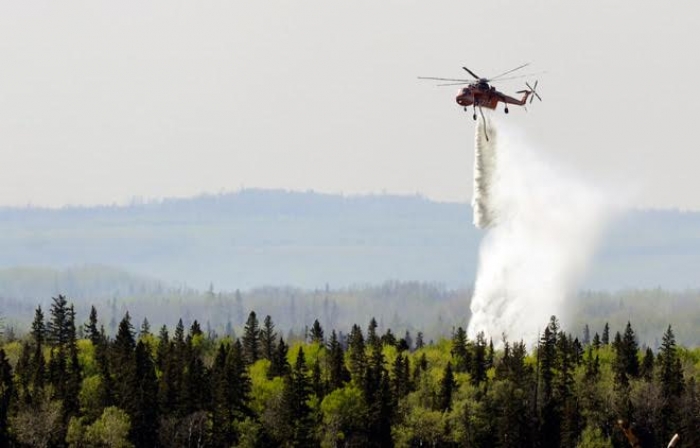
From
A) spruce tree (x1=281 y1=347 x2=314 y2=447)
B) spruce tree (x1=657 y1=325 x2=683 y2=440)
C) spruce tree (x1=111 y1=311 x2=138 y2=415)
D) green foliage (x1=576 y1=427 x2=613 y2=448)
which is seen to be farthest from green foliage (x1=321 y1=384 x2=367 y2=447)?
spruce tree (x1=657 y1=325 x2=683 y2=440)

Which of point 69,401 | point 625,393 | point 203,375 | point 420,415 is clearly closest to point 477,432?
point 420,415

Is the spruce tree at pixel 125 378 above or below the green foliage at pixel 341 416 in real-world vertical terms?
above

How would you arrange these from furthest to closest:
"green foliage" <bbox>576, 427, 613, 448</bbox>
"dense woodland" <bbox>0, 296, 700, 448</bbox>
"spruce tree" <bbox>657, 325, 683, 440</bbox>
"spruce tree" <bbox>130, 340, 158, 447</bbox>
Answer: "spruce tree" <bbox>657, 325, 683, 440</bbox>
"spruce tree" <bbox>130, 340, 158, 447</bbox>
"green foliage" <bbox>576, 427, 613, 448</bbox>
"dense woodland" <bbox>0, 296, 700, 448</bbox>

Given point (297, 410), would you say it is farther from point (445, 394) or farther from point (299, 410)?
point (445, 394)

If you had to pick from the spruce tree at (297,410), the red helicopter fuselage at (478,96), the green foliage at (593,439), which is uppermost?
the red helicopter fuselage at (478,96)

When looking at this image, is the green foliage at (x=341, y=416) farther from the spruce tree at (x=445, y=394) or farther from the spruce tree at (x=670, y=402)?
the spruce tree at (x=670, y=402)

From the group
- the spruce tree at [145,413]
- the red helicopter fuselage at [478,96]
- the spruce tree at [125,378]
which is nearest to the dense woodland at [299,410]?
the spruce tree at [145,413]

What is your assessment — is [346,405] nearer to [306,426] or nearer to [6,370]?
[306,426]

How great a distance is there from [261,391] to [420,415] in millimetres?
21391

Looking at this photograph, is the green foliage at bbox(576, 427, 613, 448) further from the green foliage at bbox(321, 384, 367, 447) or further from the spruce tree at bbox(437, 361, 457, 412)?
the green foliage at bbox(321, 384, 367, 447)

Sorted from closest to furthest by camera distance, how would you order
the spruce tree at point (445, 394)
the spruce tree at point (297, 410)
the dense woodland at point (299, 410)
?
the spruce tree at point (297, 410) → the dense woodland at point (299, 410) → the spruce tree at point (445, 394)

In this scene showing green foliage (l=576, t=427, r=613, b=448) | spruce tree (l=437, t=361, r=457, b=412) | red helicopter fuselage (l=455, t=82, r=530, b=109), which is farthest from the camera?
spruce tree (l=437, t=361, r=457, b=412)

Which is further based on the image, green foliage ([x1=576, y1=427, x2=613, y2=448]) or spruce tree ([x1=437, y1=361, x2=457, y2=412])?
spruce tree ([x1=437, y1=361, x2=457, y2=412])

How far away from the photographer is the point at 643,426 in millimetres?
189375
